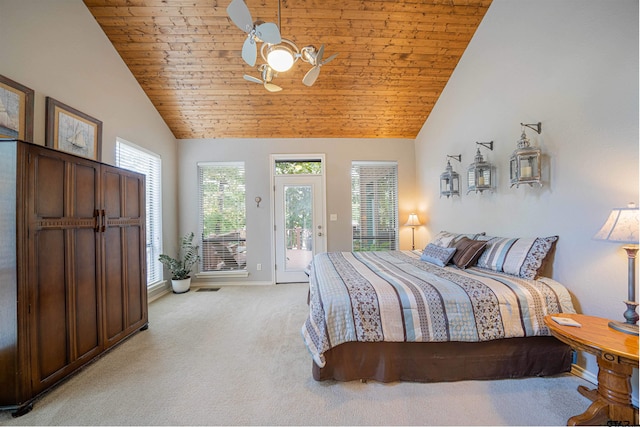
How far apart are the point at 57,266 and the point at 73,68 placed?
2.07 metres

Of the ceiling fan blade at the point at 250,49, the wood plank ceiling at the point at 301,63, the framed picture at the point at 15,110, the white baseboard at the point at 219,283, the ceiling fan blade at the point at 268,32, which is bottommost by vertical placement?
the white baseboard at the point at 219,283

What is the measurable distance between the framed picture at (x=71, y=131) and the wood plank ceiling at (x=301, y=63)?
1164 millimetres

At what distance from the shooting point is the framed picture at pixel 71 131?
227 centimetres

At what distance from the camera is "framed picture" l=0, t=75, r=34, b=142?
6.22ft

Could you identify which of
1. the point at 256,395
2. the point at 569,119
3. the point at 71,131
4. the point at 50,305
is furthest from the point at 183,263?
the point at 569,119

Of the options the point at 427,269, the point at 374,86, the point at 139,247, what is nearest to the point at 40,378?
the point at 139,247

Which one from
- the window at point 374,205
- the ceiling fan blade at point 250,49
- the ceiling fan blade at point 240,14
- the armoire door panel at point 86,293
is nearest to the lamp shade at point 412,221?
the window at point 374,205

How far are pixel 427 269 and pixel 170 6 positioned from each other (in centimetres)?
389

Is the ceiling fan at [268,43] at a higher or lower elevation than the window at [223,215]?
higher

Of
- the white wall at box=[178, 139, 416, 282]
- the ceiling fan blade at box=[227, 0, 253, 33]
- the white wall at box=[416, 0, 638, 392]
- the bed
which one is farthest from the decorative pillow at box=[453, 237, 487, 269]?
the ceiling fan blade at box=[227, 0, 253, 33]

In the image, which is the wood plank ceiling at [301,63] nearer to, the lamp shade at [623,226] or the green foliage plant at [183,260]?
the green foliage plant at [183,260]

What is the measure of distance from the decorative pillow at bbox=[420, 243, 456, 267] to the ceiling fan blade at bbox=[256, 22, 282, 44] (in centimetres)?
249

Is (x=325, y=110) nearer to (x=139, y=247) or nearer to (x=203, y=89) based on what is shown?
(x=203, y=89)

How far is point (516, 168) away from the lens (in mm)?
2330
